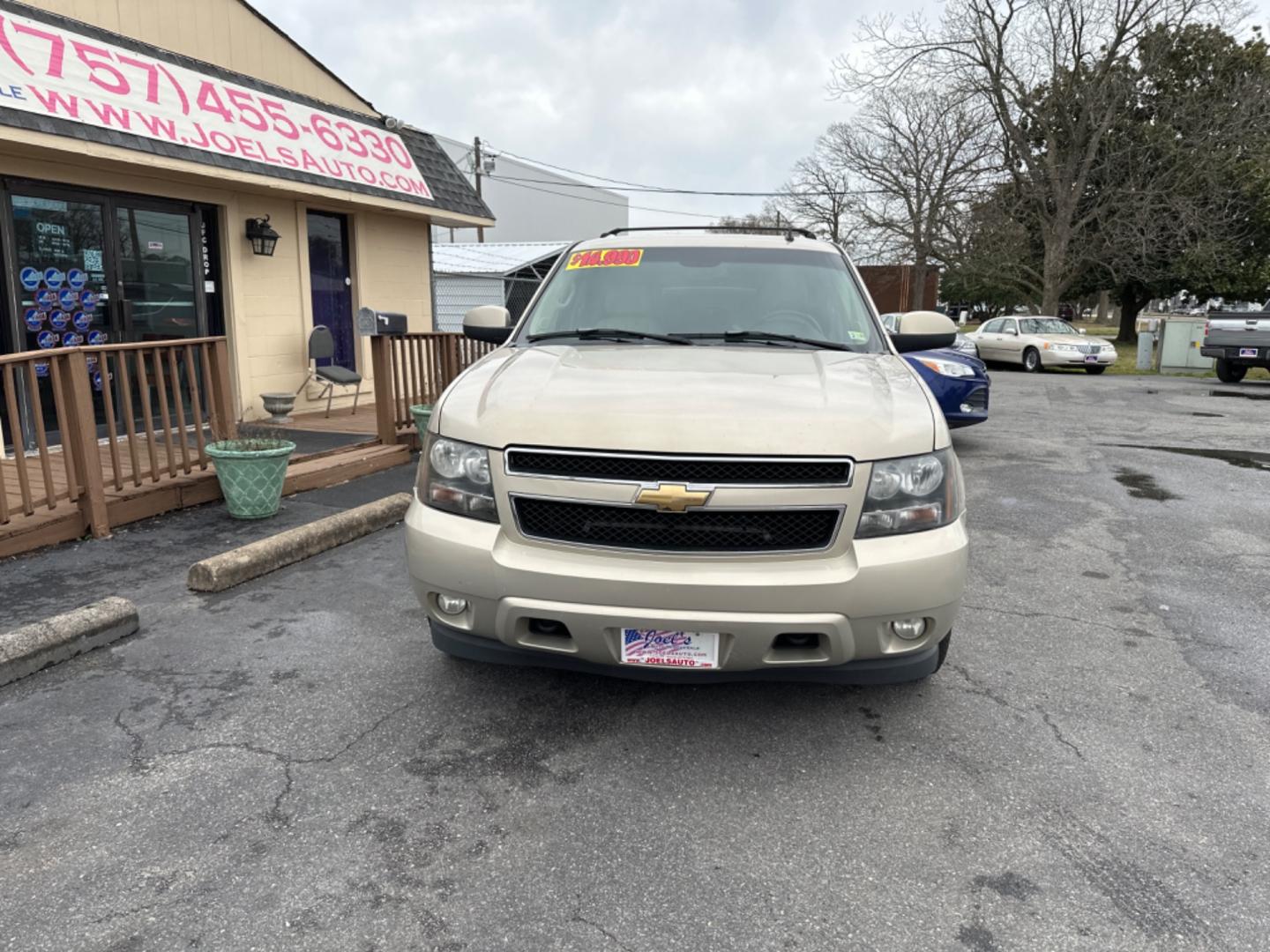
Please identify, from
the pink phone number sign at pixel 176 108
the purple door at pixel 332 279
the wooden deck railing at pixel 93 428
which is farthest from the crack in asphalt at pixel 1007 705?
the purple door at pixel 332 279

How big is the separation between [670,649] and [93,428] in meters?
4.18

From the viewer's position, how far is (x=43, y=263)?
6879 mm

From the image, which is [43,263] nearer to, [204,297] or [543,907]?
[204,297]

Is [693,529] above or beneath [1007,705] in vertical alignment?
above

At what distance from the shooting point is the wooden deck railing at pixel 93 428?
4.70 meters

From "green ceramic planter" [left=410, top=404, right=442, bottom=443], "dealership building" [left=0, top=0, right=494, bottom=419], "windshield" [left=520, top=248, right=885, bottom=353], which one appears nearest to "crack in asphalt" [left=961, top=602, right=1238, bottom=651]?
"windshield" [left=520, top=248, right=885, bottom=353]

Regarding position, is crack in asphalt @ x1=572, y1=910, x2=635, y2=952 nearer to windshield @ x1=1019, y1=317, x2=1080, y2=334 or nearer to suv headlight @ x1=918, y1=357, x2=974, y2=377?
suv headlight @ x1=918, y1=357, x2=974, y2=377

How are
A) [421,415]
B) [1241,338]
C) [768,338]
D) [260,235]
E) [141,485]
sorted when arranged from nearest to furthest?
[768,338], [141,485], [421,415], [260,235], [1241,338]

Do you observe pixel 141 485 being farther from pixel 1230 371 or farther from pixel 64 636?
pixel 1230 371

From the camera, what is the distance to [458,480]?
2.83 m

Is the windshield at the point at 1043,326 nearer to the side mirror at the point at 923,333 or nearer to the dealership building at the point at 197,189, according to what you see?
the dealership building at the point at 197,189

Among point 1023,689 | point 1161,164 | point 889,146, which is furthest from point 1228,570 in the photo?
point 889,146

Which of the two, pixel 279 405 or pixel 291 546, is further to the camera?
pixel 279 405

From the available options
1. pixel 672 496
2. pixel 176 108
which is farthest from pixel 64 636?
pixel 176 108
